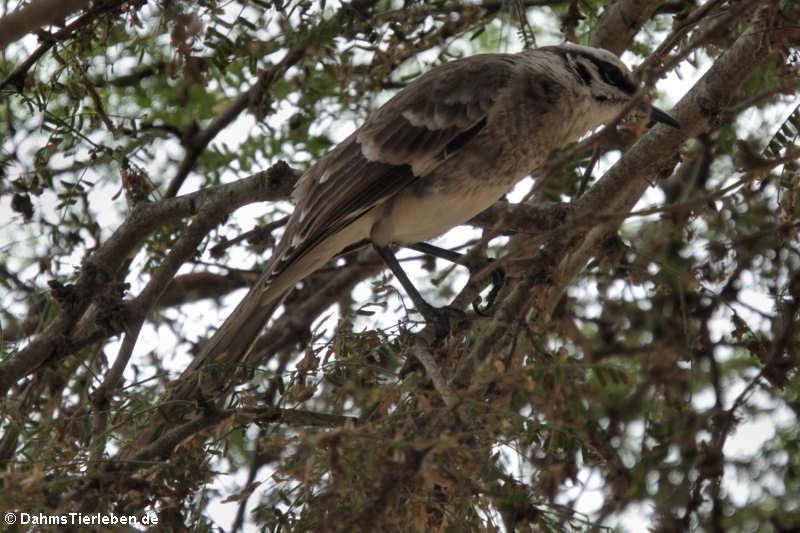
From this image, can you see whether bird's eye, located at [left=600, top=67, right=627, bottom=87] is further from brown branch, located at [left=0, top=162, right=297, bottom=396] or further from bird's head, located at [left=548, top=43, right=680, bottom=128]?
brown branch, located at [left=0, top=162, right=297, bottom=396]

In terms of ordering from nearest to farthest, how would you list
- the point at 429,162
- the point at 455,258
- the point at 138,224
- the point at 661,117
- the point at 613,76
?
the point at 661,117
the point at 138,224
the point at 429,162
the point at 613,76
the point at 455,258

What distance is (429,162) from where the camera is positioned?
416 centimetres

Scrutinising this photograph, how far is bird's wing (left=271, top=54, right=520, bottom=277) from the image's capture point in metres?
4.10

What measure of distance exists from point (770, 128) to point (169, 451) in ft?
9.44

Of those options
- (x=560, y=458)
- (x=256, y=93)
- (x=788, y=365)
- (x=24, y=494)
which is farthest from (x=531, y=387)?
(x=256, y=93)

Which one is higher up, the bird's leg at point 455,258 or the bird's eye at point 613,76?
the bird's eye at point 613,76

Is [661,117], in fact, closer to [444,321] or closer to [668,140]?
[668,140]

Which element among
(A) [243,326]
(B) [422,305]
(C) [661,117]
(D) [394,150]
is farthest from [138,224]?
(C) [661,117]

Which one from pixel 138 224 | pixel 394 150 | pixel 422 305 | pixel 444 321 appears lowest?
pixel 444 321

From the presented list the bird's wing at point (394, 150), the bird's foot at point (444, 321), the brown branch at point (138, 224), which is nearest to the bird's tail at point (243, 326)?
the bird's wing at point (394, 150)

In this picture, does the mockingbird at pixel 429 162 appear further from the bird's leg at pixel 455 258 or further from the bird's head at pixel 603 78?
the bird's leg at pixel 455 258

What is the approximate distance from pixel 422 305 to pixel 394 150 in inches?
28.8

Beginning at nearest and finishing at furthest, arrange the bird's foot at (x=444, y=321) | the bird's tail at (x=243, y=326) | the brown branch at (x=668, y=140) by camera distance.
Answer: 1. the brown branch at (x=668, y=140)
2. the bird's foot at (x=444, y=321)
3. the bird's tail at (x=243, y=326)

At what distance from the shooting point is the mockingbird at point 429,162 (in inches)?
162
